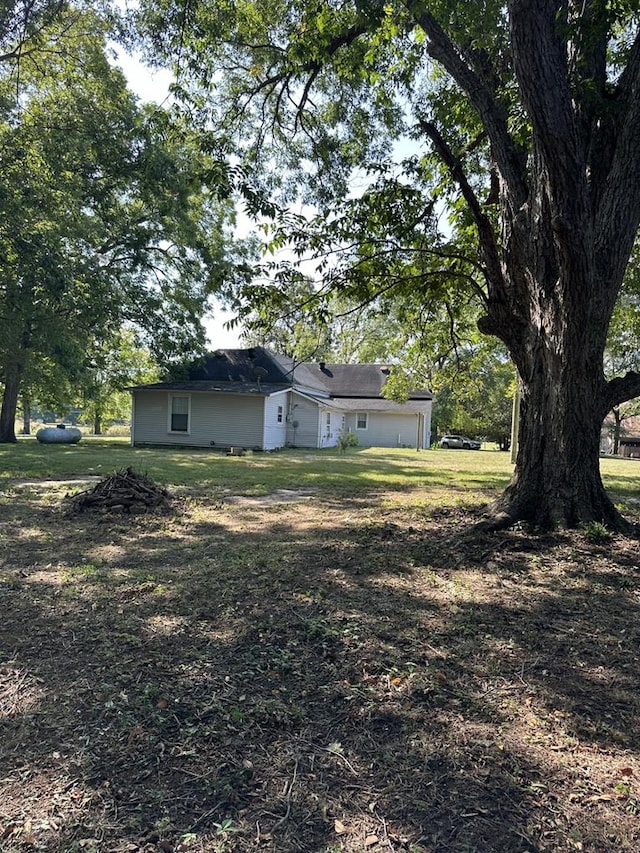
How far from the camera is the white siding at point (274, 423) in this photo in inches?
783

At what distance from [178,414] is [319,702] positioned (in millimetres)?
19299

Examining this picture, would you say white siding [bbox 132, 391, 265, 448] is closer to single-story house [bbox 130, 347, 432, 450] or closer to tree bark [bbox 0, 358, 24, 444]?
single-story house [bbox 130, 347, 432, 450]

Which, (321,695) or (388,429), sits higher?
(388,429)

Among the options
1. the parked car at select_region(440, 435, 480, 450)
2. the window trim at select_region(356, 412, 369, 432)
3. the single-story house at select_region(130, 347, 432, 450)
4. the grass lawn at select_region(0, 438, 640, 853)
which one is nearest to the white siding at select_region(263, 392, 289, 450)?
the single-story house at select_region(130, 347, 432, 450)

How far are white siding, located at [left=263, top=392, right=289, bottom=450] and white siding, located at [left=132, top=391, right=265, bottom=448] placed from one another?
0.26 meters

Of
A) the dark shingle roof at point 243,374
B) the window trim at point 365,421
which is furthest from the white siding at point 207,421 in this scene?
the window trim at point 365,421

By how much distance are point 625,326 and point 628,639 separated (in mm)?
13053

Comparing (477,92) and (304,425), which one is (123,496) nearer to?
(477,92)

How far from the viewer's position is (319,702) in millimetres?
2502

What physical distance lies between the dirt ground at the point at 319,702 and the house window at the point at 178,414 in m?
16.1

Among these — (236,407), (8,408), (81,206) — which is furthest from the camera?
(8,408)

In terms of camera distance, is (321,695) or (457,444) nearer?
(321,695)

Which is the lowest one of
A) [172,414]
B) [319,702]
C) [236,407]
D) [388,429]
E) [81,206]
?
[319,702]

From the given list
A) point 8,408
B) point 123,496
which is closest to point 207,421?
point 8,408
